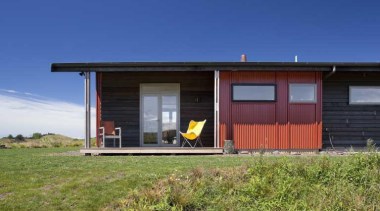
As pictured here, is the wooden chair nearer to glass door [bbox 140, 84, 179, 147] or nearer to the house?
the house

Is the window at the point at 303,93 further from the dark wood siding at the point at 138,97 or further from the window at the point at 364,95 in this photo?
the dark wood siding at the point at 138,97

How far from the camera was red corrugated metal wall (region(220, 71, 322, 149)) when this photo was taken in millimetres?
9445

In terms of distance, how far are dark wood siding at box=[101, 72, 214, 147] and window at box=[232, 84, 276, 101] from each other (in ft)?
4.07

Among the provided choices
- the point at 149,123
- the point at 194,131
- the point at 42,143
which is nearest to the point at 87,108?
the point at 149,123

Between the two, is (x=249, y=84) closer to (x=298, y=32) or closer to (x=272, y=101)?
(x=272, y=101)

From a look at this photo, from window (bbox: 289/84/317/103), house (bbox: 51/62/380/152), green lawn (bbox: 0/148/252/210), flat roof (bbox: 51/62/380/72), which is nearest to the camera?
green lawn (bbox: 0/148/252/210)

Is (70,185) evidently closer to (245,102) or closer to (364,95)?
(245,102)

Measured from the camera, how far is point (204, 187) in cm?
434

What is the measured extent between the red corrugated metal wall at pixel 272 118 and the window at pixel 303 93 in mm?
117

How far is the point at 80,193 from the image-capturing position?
4.11 meters

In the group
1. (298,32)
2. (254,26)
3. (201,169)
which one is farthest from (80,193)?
(298,32)

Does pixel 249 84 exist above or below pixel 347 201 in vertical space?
above

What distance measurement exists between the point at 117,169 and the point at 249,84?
5482mm

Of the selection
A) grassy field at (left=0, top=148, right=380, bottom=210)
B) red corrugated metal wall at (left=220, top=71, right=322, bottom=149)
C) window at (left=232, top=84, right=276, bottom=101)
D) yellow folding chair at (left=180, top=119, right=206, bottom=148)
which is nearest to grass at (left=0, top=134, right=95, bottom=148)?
yellow folding chair at (left=180, top=119, right=206, bottom=148)
